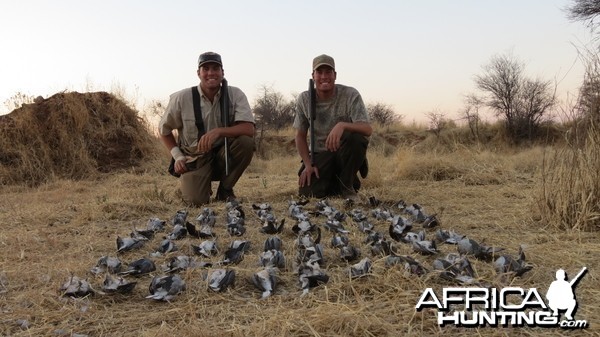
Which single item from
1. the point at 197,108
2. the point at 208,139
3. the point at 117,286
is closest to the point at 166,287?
the point at 117,286

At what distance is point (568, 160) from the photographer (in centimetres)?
369

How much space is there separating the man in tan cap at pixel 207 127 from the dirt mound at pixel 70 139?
4.28 m

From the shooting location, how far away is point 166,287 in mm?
2336

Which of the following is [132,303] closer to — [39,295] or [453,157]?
[39,295]

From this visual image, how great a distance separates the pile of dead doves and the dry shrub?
80cm

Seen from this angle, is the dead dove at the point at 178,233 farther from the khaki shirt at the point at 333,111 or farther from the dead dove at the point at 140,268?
the khaki shirt at the point at 333,111

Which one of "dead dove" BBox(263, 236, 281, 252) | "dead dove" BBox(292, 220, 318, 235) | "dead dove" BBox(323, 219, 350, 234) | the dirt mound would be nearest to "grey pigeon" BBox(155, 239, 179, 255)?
"dead dove" BBox(263, 236, 281, 252)

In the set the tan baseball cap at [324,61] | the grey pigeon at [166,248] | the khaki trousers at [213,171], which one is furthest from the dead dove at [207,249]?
the tan baseball cap at [324,61]

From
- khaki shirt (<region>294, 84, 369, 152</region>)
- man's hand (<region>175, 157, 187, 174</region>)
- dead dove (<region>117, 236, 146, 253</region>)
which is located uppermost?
khaki shirt (<region>294, 84, 369, 152</region>)

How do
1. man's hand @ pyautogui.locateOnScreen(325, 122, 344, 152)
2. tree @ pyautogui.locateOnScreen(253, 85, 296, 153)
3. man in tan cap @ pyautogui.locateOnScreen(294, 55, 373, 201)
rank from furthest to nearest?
tree @ pyautogui.locateOnScreen(253, 85, 296, 153) < man in tan cap @ pyautogui.locateOnScreen(294, 55, 373, 201) < man's hand @ pyautogui.locateOnScreen(325, 122, 344, 152)

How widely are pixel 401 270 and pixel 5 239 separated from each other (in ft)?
9.64

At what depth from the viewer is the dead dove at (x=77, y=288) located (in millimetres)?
2330

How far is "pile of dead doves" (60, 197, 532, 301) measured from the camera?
7.77ft

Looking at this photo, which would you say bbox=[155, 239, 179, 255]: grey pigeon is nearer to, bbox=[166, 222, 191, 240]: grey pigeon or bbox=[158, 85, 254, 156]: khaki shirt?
bbox=[166, 222, 191, 240]: grey pigeon
